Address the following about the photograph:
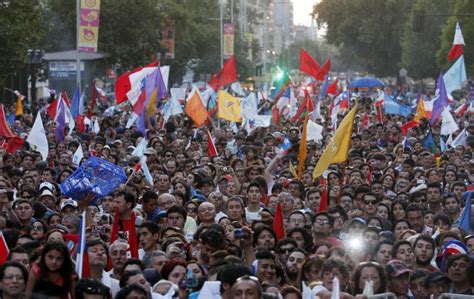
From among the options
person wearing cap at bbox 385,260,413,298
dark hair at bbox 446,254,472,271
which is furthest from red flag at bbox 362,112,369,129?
person wearing cap at bbox 385,260,413,298

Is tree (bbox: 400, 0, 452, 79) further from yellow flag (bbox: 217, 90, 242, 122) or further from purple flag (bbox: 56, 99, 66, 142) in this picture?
purple flag (bbox: 56, 99, 66, 142)

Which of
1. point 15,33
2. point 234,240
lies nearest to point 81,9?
point 15,33

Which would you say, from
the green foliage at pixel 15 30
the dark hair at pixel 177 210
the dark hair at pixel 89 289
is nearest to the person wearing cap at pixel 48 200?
the dark hair at pixel 177 210

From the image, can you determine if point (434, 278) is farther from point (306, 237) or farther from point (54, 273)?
point (54, 273)

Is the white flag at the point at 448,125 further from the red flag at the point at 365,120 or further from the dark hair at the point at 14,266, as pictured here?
the dark hair at the point at 14,266

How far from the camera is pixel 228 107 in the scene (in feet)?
95.2

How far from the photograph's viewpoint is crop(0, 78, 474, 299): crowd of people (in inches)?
375

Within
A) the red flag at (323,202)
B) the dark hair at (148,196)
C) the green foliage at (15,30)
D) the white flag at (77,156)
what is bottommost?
the white flag at (77,156)

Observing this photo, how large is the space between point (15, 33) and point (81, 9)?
3.94 m

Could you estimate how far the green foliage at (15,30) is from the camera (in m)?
33.5

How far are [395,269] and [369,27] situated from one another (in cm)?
7442

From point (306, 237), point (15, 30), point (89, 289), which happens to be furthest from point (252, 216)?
point (15, 30)

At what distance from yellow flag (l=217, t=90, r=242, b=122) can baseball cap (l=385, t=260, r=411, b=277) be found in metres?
18.4

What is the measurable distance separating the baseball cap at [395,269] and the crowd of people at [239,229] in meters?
0.01
